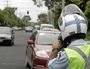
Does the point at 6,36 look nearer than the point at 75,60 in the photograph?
No

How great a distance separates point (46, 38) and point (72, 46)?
413 inches

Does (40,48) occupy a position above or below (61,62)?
below

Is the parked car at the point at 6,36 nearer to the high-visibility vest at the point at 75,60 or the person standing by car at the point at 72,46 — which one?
the person standing by car at the point at 72,46

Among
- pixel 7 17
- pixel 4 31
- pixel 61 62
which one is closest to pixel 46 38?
pixel 61 62

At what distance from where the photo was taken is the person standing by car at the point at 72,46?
3316 millimetres

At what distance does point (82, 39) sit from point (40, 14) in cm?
16237

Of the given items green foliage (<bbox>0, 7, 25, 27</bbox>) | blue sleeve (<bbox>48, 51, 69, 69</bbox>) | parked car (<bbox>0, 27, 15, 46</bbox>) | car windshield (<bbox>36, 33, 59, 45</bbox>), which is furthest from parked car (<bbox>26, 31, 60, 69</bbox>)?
green foliage (<bbox>0, 7, 25, 27</bbox>)

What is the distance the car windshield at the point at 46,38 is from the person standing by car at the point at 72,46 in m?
9.69

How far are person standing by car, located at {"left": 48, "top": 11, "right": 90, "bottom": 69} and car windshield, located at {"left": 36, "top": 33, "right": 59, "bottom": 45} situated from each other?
9.69 m

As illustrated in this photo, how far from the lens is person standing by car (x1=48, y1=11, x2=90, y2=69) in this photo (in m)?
3.32

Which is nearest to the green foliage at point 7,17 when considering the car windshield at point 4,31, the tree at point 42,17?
the tree at point 42,17

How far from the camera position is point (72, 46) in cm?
347

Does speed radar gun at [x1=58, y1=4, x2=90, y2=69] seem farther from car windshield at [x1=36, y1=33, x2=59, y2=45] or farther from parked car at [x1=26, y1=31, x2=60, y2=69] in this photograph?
car windshield at [x1=36, y1=33, x2=59, y2=45]

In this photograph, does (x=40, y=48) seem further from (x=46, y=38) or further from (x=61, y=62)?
(x=61, y=62)
